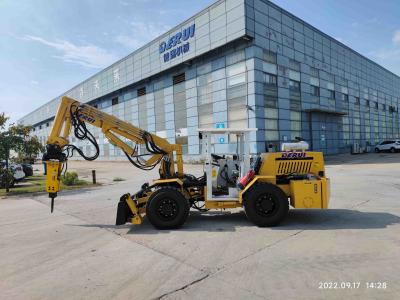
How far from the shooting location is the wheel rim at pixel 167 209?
→ 7.49m

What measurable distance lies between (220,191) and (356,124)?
43.3 meters

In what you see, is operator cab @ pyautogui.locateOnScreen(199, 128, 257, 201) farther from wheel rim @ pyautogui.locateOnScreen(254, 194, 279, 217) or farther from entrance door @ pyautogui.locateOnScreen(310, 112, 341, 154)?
entrance door @ pyautogui.locateOnScreen(310, 112, 341, 154)

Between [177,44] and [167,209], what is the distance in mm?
30660

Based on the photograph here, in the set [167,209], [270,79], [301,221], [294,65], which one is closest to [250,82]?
[270,79]

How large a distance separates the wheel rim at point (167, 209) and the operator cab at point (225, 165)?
88 centimetres

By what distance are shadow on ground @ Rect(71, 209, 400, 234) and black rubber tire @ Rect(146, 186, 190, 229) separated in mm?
210

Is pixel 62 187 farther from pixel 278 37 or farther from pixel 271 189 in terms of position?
pixel 278 37

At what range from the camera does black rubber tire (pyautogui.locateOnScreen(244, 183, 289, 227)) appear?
24.0 feet

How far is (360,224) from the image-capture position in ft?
24.0

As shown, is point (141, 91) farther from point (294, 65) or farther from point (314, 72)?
point (314, 72)

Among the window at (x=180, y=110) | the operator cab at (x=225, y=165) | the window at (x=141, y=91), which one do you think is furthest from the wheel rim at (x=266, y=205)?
the window at (x=141, y=91)

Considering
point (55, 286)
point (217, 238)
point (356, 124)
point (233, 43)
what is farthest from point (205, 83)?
point (55, 286)

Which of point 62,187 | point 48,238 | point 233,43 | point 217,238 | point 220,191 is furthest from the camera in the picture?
point 233,43

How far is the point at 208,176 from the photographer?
773cm
